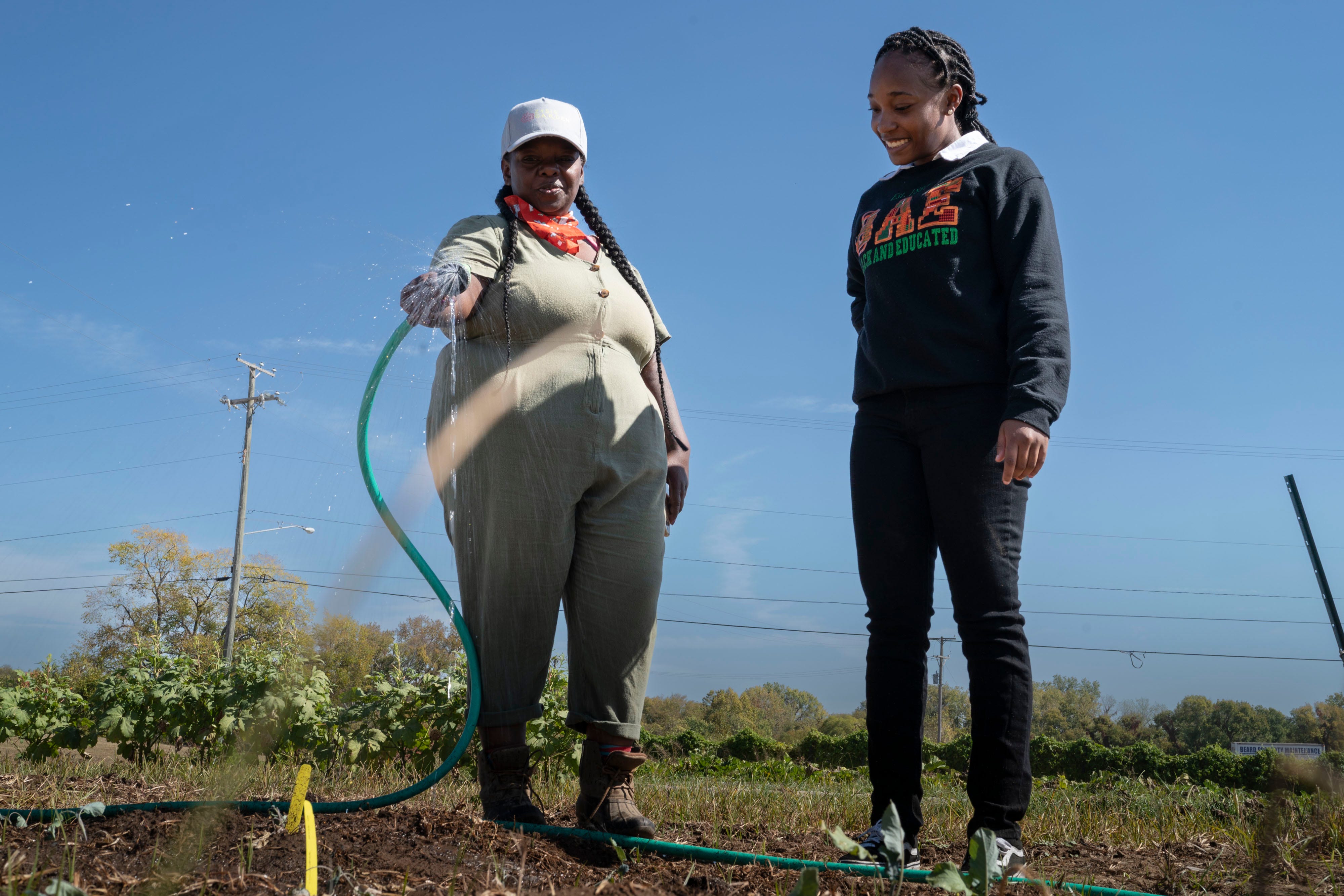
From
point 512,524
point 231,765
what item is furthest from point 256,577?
point 512,524

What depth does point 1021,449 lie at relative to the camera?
6.02ft

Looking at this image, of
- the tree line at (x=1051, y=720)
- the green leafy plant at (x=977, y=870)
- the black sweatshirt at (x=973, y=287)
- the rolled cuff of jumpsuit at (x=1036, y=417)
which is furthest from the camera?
the tree line at (x=1051, y=720)

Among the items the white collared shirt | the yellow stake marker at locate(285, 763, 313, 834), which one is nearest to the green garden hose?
the yellow stake marker at locate(285, 763, 313, 834)

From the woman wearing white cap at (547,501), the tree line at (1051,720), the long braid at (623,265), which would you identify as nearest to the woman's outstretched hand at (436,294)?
the woman wearing white cap at (547,501)

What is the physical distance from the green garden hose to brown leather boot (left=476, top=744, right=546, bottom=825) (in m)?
0.06

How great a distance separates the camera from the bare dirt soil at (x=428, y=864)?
139cm

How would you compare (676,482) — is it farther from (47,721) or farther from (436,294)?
(47,721)

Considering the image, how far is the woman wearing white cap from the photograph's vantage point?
2074 millimetres

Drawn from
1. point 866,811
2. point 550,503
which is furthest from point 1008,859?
point 866,811

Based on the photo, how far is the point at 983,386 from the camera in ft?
6.59

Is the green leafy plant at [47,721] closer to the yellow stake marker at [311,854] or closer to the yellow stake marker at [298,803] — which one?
the yellow stake marker at [298,803]

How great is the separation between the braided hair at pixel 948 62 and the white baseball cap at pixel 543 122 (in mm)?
809

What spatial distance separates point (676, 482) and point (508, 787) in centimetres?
98

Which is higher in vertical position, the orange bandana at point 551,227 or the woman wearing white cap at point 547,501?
the orange bandana at point 551,227
